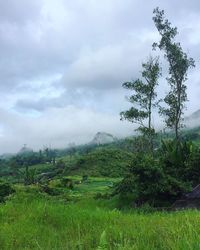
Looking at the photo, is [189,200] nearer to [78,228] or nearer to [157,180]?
[157,180]

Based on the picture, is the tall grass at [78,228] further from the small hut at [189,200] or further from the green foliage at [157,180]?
the green foliage at [157,180]

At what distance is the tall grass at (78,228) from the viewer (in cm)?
719

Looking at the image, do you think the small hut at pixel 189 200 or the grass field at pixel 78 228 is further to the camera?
the small hut at pixel 189 200

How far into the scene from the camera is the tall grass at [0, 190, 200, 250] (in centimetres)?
719

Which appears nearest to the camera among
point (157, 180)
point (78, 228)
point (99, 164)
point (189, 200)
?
point (78, 228)

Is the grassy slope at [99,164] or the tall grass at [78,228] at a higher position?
the grassy slope at [99,164]

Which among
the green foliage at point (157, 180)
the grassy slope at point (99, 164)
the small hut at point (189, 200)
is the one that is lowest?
the small hut at point (189, 200)

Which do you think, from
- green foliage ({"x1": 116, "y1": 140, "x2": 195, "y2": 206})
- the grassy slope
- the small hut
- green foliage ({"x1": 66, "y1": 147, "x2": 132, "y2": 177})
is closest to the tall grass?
the small hut

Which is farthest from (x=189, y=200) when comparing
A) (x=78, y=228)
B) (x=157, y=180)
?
(x=78, y=228)

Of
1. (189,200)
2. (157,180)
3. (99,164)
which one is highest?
(99,164)

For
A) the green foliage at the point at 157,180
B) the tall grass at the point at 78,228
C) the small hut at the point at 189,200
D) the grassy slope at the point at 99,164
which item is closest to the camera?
the tall grass at the point at 78,228

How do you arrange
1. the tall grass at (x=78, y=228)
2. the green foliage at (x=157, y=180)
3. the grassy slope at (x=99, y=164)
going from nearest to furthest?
the tall grass at (x=78, y=228)
the green foliage at (x=157, y=180)
the grassy slope at (x=99, y=164)

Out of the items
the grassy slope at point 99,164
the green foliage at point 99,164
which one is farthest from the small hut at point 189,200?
the green foliage at point 99,164

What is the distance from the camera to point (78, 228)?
29.0 feet
